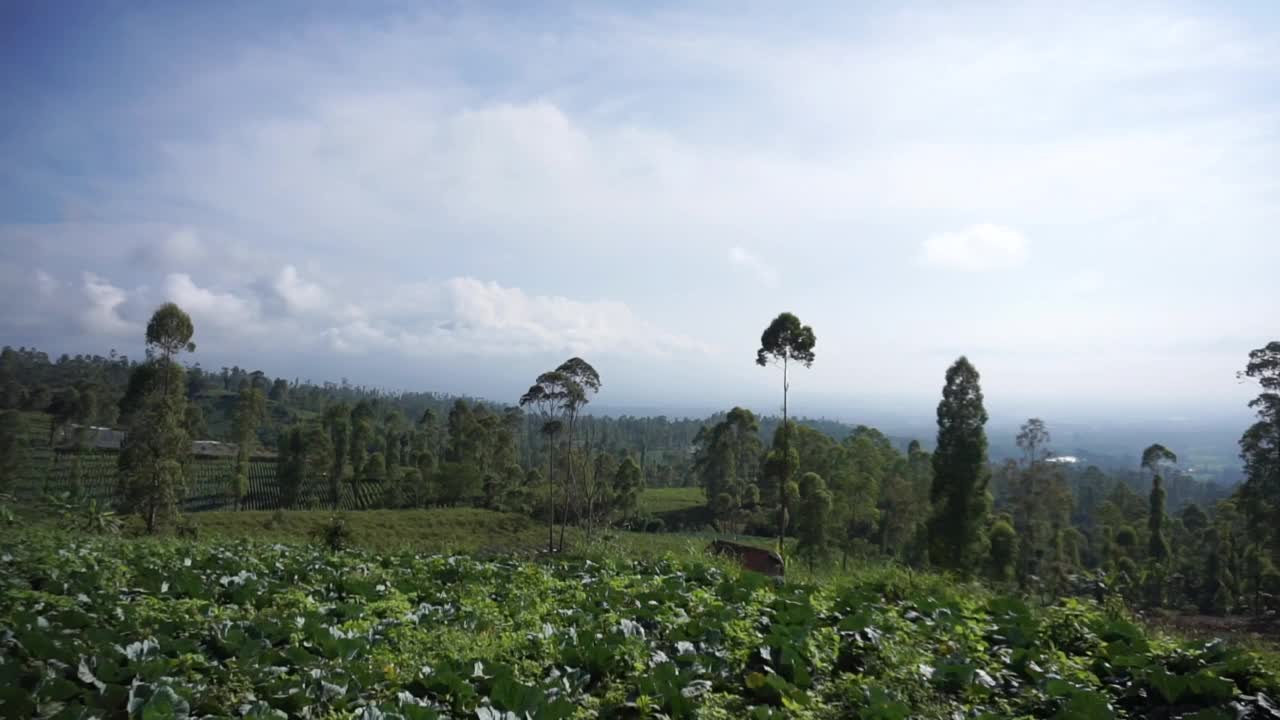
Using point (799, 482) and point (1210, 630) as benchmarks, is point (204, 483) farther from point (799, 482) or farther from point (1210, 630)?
point (1210, 630)

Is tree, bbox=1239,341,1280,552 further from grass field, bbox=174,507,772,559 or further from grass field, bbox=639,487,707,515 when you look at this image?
grass field, bbox=639,487,707,515

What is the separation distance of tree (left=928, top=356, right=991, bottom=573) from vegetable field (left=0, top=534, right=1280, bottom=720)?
16.6 m

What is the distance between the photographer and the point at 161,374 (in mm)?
20859

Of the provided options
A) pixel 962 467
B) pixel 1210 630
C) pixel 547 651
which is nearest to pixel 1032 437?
pixel 962 467

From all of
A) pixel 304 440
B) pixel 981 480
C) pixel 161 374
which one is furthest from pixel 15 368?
pixel 981 480

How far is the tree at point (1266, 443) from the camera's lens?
63.4ft

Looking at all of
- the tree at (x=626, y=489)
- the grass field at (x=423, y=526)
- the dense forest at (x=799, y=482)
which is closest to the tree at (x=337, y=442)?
the dense forest at (x=799, y=482)

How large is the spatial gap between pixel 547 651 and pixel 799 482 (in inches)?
1248

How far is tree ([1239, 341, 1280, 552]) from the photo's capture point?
19.3 meters

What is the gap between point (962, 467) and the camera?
2181 centimetres

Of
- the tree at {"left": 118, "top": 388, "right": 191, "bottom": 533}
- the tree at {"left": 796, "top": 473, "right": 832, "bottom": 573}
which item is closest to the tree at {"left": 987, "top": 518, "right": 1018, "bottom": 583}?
the tree at {"left": 796, "top": 473, "right": 832, "bottom": 573}

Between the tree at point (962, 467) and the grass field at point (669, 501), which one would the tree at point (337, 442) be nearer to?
the grass field at point (669, 501)

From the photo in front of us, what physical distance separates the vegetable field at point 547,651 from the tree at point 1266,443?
19486mm

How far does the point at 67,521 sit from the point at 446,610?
1026 centimetres
